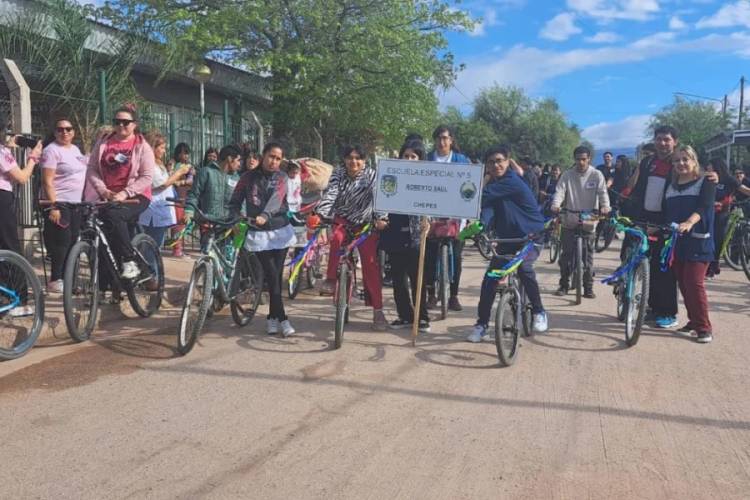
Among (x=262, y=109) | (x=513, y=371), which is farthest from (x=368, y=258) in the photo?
(x=262, y=109)

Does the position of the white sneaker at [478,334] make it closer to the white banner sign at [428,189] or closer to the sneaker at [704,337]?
the white banner sign at [428,189]

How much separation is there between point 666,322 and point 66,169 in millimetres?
6210

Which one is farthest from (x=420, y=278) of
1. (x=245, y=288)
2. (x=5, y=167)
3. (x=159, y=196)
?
(x=159, y=196)

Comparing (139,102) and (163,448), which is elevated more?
(139,102)

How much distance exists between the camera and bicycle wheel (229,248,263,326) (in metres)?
6.15

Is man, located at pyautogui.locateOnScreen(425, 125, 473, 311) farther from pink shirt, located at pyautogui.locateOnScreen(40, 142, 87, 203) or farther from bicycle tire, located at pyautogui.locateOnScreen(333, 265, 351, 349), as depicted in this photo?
pink shirt, located at pyautogui.locateOnScreen(40, 142, 87, 203)

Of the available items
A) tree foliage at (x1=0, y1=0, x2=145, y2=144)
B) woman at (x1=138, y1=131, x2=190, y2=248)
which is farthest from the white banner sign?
tree foliage at (x1=0, y1=0, x2=145, y2=144)

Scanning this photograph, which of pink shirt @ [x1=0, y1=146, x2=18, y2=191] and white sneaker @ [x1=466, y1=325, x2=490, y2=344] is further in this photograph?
white sneaker @ [x1=466, y1=325, x2=490, y2=344]

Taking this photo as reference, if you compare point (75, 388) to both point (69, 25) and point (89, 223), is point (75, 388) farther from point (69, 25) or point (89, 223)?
point (69, 25)

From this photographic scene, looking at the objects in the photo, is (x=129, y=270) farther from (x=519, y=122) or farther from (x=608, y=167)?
(x=519, y=122)

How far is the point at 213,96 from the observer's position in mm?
18188

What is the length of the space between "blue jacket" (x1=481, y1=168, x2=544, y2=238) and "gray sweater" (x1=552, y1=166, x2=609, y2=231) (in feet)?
7.41

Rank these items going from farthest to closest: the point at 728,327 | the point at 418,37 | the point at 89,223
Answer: the point at 418,37, the point at 728,327, the point at 89,223

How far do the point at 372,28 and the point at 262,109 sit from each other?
4888 mm
